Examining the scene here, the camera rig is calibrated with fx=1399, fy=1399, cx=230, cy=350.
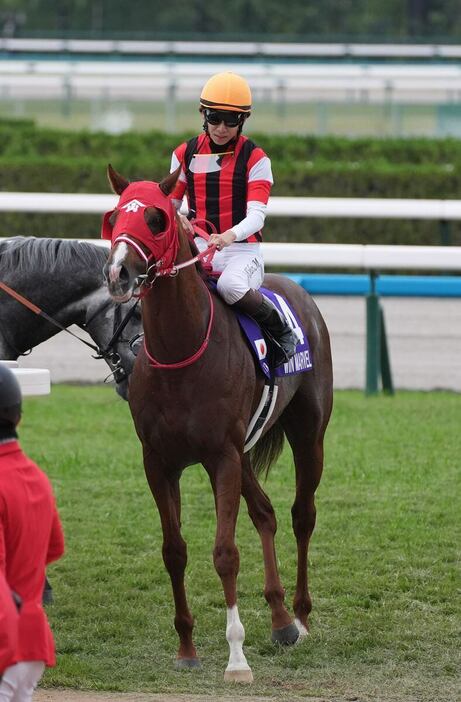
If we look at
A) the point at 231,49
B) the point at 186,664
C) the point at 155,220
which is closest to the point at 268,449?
the point at 186,664

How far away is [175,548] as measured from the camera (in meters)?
5.77

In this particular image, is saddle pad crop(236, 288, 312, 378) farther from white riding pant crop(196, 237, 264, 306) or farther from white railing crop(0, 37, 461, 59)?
white railing crop(0, 37, 461, 59)

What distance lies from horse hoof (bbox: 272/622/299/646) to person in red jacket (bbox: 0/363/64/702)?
92.1 inches

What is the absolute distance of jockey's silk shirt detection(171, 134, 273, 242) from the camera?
593 cm

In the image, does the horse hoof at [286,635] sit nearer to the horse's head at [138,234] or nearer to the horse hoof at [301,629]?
the horse hoof at [301,629]

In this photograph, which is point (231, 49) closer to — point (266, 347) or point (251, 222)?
point (266, 347)

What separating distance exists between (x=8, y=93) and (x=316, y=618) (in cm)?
2583

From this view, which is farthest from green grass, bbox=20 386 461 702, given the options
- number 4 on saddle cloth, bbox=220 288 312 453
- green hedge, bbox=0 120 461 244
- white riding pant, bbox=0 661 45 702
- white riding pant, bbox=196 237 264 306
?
green hedge, bbox=0 120 461 244

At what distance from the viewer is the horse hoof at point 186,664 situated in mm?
5645

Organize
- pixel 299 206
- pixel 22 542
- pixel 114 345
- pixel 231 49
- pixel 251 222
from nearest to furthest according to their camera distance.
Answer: pixel 22 542
pixel 251 222
pixel 114 345
pixel 299 206
pixel 231 49

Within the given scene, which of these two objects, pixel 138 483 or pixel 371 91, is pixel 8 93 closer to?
pixel 371 91

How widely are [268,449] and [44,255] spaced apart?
1403mm

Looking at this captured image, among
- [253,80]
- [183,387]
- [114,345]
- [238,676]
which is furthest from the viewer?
[253,80]

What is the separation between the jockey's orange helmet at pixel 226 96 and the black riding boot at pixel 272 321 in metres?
0.78
